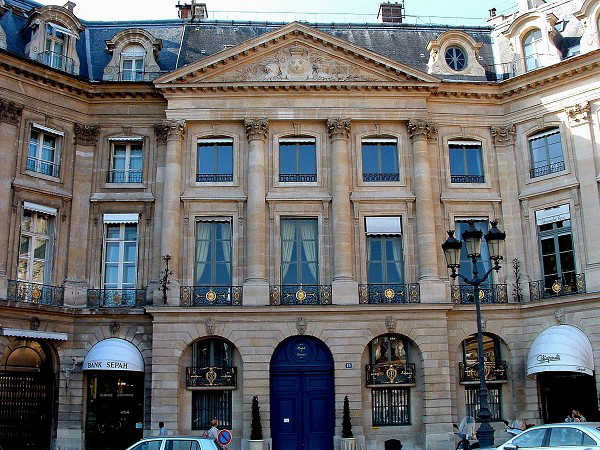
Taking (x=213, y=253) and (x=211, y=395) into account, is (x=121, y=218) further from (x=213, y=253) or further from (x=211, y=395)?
(x=211, y=395)

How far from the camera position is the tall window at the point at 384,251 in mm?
27734

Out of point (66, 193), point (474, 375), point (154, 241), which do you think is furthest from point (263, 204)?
point (474, 375)

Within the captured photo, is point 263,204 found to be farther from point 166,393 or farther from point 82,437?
point 82,437

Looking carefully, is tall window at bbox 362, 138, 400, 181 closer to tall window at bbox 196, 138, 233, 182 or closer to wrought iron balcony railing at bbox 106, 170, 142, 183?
tall window at bbox 196, 138, 233, 182

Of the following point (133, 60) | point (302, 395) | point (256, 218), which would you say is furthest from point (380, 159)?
point (133, 60)

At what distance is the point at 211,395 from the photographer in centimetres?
2656

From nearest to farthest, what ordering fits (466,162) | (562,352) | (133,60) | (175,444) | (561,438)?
(561,438) → (175,444) → (562,352) → (466,162) → (133,60)

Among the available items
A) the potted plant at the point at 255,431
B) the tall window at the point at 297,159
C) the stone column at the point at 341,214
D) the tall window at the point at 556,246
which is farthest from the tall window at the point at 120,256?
the tall window at the point at 556,246

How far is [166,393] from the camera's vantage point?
25.7 metres

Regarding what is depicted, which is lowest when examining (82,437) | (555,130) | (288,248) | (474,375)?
(82,437)

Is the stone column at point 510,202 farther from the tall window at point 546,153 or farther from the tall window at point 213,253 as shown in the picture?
the tall window at point 213,253

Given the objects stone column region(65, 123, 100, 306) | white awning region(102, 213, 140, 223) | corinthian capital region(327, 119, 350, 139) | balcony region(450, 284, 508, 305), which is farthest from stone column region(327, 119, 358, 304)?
stone column region(65, 123, 100, 306)

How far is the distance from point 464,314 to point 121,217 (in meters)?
13.3

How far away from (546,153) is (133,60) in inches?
658
